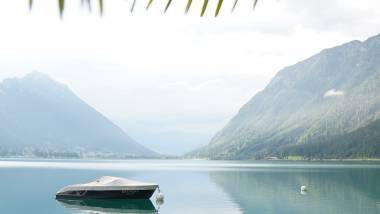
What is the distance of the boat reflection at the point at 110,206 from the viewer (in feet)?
199

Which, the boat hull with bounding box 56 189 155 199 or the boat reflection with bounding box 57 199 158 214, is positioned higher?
the boat hull with bounding box 56 189 155 199

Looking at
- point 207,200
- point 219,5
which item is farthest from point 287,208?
point 219,5

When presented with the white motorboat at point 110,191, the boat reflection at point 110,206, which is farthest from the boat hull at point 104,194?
the boat reflection at point 110,206

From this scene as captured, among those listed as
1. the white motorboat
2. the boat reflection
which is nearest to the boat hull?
the white motorboat

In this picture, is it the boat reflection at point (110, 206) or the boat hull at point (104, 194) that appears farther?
the boat hull at point (104, 194)

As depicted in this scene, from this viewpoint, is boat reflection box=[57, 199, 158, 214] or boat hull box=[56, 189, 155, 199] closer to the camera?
boat reflection box=[57, 199, 158, 214]

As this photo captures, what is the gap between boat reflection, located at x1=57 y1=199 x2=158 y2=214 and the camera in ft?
199

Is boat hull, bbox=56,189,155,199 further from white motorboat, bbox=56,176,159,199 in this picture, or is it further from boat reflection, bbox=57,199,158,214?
boat reflection, bbox=57,199,158,214

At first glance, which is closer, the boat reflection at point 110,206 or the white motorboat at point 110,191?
the boat reflection at point 110,206

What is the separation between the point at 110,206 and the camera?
216 feet

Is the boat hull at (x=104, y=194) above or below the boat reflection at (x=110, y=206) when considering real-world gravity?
above

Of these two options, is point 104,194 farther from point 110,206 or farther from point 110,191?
point 110,206

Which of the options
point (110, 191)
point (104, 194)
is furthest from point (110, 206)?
point (104, 194)

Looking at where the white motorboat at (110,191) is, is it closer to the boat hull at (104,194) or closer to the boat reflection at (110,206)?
the boat hull at (104,194)
